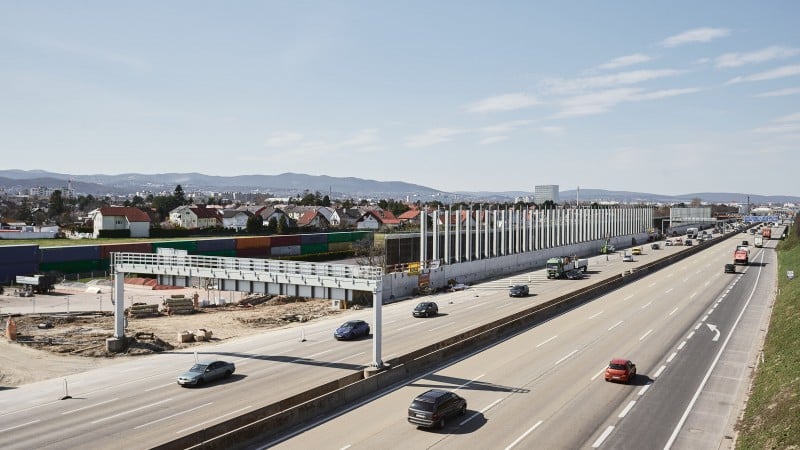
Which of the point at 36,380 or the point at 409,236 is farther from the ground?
the point at 409,236

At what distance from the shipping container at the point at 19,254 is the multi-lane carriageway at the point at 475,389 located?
4633cm

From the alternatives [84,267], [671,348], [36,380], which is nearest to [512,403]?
[671,348]

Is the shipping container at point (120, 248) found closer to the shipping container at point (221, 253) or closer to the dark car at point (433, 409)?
the shipping container at point (221, 253)

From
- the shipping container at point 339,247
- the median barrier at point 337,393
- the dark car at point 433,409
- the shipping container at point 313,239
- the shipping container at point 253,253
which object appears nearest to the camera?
the median barrier at point 337,393

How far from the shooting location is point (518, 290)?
203 feet

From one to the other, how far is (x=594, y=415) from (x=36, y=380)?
30.0 metres

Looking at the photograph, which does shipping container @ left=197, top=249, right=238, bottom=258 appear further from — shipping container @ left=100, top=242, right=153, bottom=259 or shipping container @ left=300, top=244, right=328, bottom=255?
shipping container @ left=300, top=244, right=328, bottom=255

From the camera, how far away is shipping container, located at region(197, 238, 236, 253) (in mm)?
93856

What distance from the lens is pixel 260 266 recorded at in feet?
129

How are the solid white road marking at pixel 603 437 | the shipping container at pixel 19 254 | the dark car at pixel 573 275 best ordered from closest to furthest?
the solid white road marking at pixel 603 437
the shipping container at pixel 19 254
the dark car at pixel 573 275

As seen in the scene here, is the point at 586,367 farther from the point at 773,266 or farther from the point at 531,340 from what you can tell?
the point at 773,266

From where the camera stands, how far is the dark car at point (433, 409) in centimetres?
2267

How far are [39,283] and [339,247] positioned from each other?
58.9 m

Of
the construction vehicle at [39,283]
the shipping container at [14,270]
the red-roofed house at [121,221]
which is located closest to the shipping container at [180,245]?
the shipping container at [14,270]
